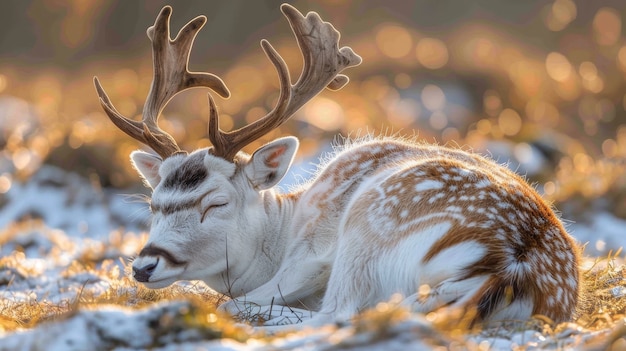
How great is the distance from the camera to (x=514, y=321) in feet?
14.5

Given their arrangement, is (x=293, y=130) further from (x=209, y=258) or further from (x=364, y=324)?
(x=364, y=324)

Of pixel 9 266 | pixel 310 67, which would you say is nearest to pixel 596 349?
pixel 310 67

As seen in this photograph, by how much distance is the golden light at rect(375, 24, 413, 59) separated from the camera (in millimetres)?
22781

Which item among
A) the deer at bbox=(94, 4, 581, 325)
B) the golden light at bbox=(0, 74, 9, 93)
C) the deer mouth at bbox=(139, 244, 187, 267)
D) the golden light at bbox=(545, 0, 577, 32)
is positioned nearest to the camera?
the deer at bbox=(94, 4, 581, 325)

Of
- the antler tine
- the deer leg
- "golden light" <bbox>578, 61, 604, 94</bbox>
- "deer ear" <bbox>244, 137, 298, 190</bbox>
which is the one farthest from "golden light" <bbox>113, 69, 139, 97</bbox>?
the deer leg

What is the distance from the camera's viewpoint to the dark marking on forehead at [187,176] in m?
6.09

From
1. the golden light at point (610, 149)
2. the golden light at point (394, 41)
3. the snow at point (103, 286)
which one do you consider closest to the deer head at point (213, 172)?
the snow at point (103, 286)

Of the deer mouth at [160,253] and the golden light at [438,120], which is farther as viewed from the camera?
the golden light at [438,120]

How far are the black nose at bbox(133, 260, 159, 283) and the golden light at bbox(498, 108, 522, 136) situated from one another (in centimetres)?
1191

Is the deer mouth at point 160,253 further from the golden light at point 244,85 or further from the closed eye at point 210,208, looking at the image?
the golden light at point 244,85

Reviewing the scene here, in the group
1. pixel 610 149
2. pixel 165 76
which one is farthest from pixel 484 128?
pixel 165 76

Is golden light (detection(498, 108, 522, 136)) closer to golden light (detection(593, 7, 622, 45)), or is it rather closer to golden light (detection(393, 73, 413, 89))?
golden light (detection(393, 73, 413, 89))

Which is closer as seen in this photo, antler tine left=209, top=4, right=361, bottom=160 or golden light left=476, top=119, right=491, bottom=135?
antler tine left=209, top=4, right=361, bottom=160

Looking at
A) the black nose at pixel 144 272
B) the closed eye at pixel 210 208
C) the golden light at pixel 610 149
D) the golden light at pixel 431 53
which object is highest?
the golden light at pixel 431 53
